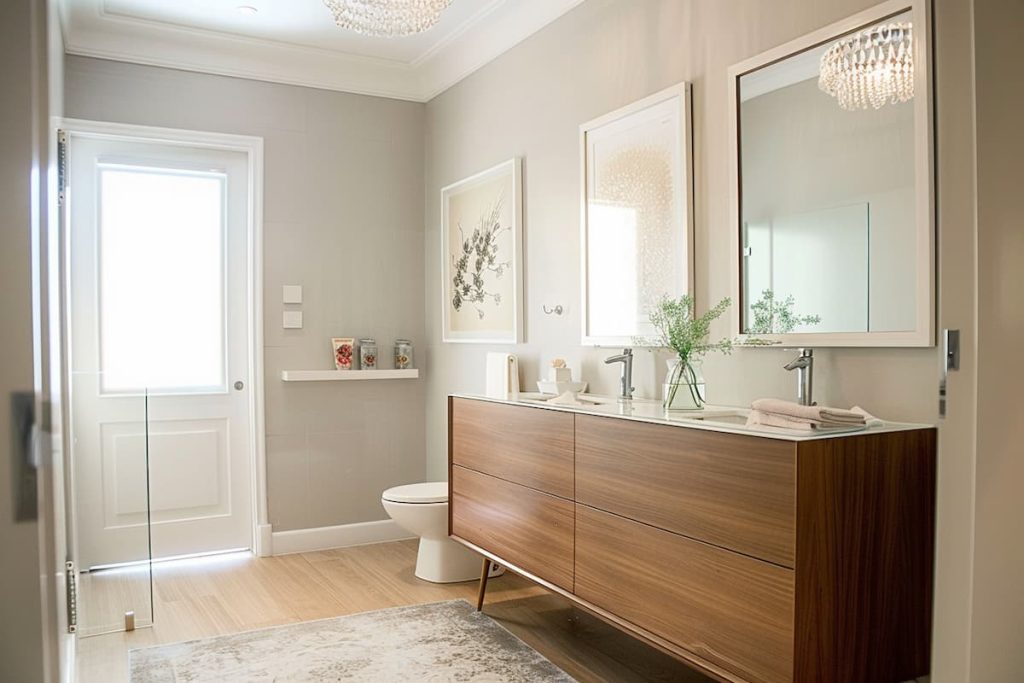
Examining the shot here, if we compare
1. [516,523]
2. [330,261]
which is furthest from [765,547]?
[330,261]

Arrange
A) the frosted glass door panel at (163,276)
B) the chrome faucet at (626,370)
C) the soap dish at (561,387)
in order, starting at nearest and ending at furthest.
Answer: the chrome faucet at (626,370)
the soap dish at (561,387)
the frosted glass door panel at (163,276)

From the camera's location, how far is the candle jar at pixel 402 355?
470 centimetres

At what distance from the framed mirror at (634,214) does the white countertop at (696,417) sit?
0.37 metres

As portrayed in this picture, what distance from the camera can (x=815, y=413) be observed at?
6.18 ft

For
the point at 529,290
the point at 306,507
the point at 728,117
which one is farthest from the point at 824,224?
the point at 306,507

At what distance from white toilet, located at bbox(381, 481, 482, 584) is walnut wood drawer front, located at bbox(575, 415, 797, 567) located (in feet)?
4.25

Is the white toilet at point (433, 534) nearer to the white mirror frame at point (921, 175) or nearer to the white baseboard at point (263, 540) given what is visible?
the white baseboard at point (263, 540)

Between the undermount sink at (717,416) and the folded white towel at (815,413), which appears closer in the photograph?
the folded white towel at (815,413)

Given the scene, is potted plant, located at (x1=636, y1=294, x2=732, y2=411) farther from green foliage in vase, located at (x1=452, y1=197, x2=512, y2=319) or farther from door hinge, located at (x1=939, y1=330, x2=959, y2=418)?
green foliage in vase, located at (x1=452, y1=197, x2=512, y2=319)

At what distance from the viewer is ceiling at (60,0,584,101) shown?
3.79 m

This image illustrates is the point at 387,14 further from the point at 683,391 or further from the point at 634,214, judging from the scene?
the point at 683,391

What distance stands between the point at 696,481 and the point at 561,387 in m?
1.27

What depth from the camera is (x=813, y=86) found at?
2.28 m

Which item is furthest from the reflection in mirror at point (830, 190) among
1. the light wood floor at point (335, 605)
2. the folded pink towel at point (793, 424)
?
the light wood floor at point (335, 605)
